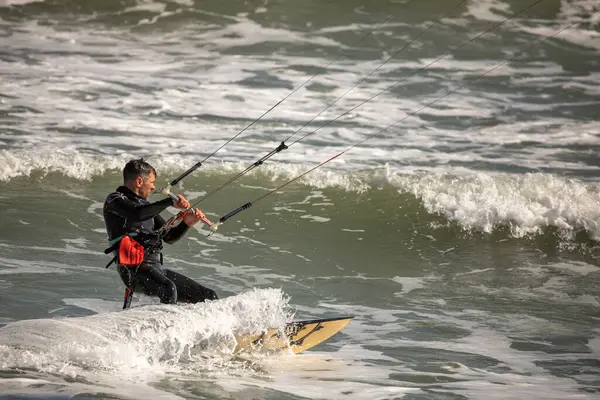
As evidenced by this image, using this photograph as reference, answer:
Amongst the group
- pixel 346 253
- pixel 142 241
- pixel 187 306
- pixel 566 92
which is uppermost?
pixel 566 92

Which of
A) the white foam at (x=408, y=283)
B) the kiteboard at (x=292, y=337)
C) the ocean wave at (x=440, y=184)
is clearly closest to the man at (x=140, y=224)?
the kiteboard at (x=292, y=337)

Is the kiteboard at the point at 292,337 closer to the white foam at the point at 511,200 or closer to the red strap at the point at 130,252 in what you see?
the red strap at the point at 130,252

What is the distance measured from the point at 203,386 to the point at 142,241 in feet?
4.64

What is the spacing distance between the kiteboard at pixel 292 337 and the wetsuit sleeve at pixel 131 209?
126cm

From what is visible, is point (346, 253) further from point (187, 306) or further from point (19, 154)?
point (19, 154)

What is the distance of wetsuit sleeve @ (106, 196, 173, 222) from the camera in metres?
5.99

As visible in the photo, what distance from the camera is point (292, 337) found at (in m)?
6.82

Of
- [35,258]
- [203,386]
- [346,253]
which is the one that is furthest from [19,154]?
[203,386]

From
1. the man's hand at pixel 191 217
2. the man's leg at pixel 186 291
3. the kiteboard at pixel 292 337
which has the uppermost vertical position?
the man's hand at pixel 191 217

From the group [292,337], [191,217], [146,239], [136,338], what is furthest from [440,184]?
[136,338]

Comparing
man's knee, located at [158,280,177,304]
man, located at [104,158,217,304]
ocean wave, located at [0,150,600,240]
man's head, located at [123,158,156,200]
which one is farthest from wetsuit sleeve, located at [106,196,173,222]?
ocean wave, located at [0,150,600,240]

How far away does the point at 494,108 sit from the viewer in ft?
54.3

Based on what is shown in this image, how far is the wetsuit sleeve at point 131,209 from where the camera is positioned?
5.99m

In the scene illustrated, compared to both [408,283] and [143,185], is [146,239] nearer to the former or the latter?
[143,185]
